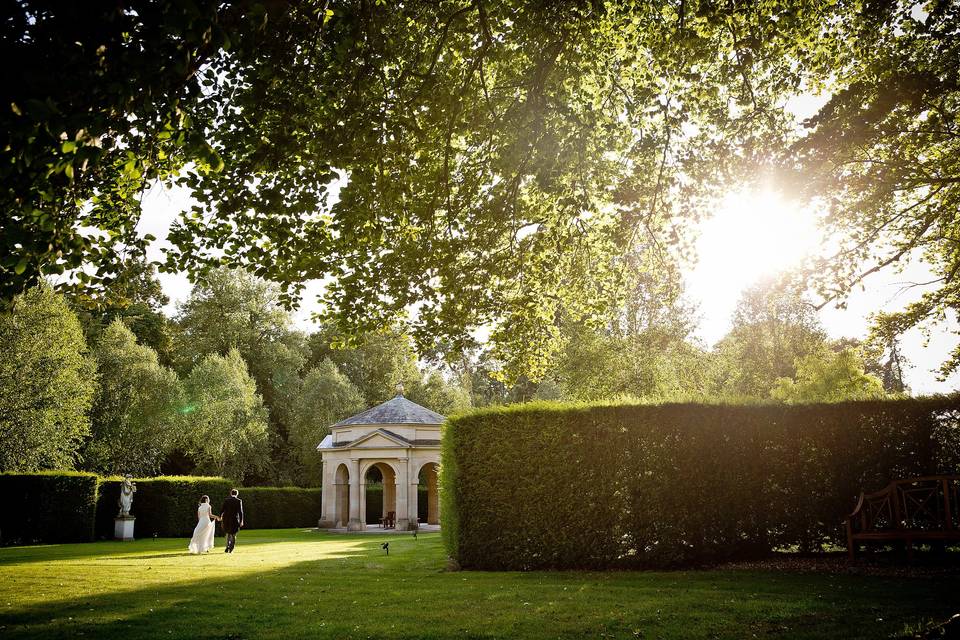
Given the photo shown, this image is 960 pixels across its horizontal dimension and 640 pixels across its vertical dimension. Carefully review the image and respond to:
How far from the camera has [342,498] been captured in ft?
116

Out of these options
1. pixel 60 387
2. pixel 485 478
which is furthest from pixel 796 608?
pixel 60 387

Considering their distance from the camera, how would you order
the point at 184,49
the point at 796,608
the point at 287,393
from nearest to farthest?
1. the point at 184,49
2. the point at 796,608
3. the point at 287,393

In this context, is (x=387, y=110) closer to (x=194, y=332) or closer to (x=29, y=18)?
(x=29, y=18)

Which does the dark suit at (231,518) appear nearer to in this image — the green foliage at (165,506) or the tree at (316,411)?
the green foliage at (165,506)

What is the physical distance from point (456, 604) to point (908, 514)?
30.3ft

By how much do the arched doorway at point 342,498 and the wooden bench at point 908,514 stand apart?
87.8 ft

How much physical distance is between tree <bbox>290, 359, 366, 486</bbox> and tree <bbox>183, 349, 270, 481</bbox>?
2.39m

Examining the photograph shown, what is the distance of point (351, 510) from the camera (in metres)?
33.3

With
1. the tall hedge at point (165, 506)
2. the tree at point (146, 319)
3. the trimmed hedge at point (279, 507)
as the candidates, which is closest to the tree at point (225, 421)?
the tree at point (146, 319)

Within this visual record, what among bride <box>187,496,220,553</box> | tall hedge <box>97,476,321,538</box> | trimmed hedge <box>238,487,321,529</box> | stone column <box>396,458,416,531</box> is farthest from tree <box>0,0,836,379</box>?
trimmed hedge <box>238,487,321,529</box>

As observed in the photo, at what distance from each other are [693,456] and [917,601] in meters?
5.67

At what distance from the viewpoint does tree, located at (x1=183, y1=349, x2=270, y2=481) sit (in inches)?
1692

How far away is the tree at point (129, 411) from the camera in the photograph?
41.3 metres

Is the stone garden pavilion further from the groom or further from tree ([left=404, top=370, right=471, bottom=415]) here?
tree ([left=404, top=370, right=471, bottom=415])
